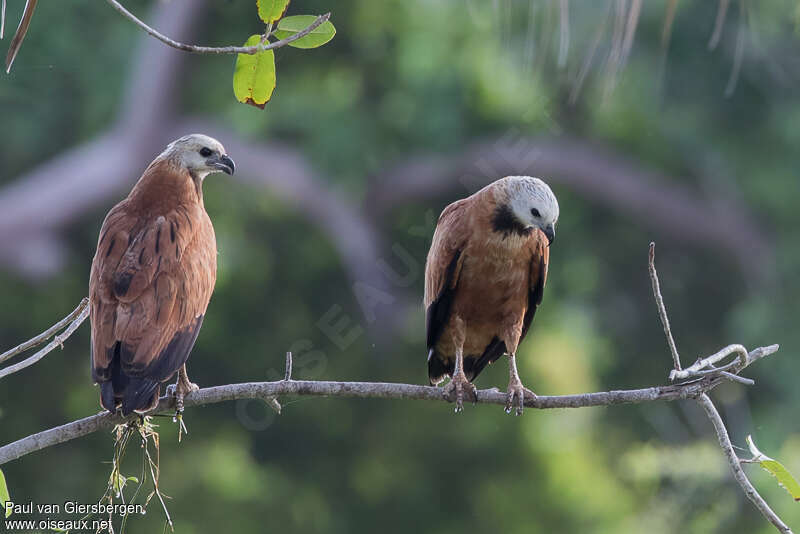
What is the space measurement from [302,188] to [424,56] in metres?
2.16

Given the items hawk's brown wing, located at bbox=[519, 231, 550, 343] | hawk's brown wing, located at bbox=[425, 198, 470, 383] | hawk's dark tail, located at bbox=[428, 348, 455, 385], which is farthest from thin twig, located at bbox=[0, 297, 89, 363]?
hawk's brown wing, located at bbox=[519, 231, 550, 343]

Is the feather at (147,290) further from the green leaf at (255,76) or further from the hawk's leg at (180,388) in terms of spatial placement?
the green leaf at (255,76)

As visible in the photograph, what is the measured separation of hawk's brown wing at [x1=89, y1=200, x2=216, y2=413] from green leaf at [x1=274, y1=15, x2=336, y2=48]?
147cm

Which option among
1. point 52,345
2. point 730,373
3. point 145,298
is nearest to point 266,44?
point 52,345

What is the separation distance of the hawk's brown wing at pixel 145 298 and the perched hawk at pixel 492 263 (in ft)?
3.01

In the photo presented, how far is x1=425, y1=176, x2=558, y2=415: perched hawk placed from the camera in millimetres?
4070

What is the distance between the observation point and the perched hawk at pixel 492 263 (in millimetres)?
4070

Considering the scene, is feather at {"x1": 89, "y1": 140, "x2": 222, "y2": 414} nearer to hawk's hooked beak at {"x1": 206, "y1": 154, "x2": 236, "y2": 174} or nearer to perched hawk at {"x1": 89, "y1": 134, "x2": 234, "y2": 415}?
perched hawk at {"x1": 89, "y1": 134, "x2": 234, "y2": 415}

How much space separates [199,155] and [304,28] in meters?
2.08

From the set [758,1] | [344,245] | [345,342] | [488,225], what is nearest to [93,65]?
[344,245]

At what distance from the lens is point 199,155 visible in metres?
4.16

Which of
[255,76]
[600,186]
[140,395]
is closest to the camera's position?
[255,76]

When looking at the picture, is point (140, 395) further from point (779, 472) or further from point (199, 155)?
point (779, 472)

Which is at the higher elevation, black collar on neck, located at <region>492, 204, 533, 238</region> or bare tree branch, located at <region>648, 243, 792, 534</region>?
bare tree branch, located at <region>648, 243, 792, 534</region>
